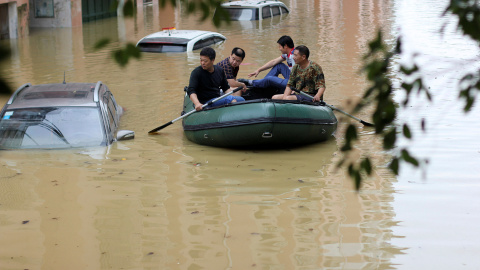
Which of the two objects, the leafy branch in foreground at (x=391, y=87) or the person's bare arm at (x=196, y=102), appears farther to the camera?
the person's bare arm at (x=196, y=102)

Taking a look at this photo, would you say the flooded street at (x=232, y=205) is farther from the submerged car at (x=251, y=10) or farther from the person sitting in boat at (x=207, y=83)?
the submerged car at (x=251, y=10)

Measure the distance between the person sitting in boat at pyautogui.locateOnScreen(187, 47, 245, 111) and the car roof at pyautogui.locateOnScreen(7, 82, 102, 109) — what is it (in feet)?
5.01

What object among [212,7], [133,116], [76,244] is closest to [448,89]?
[133,116]

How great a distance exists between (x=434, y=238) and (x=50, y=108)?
18.4 feet

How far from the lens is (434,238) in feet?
24.5

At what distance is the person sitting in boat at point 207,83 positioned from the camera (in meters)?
11.1

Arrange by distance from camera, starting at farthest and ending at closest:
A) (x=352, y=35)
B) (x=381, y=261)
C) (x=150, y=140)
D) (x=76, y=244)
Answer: (x=352, y=35)
(x=150, y=140)
(x=76, y=244)
(x=381, y=261)

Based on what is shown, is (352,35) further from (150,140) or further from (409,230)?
(409,230)

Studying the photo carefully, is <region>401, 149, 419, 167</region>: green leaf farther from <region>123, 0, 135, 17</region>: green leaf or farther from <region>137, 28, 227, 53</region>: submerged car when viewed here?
<region>137, 28, 227, 53</region>: submerged car

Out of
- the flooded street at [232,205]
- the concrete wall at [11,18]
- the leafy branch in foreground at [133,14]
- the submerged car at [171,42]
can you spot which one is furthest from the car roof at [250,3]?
the leafy branch in foreground at [133,14]

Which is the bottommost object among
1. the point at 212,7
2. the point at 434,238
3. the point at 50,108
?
the point at 434,238

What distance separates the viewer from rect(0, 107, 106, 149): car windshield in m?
10.1

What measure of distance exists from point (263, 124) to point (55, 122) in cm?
293

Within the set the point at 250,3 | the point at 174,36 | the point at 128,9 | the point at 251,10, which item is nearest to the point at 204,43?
the point at 174,36
